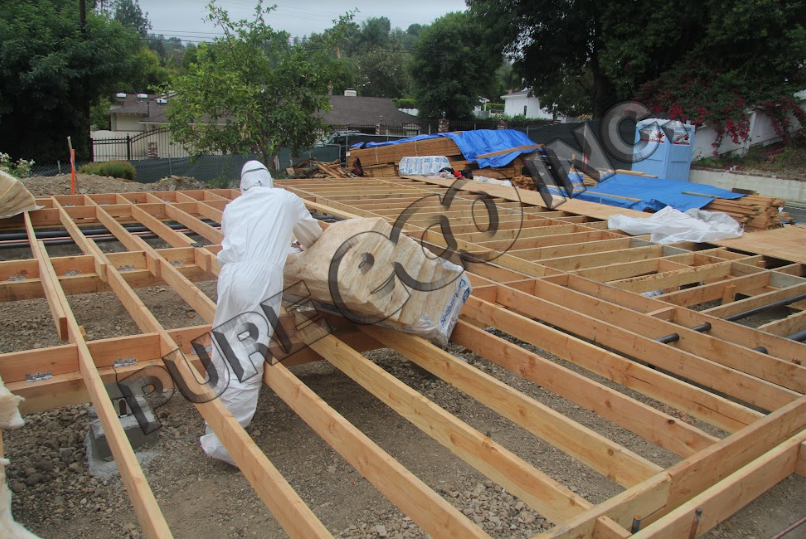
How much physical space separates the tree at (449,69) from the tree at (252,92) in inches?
768

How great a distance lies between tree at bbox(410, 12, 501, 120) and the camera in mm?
31328

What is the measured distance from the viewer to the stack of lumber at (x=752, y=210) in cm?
738

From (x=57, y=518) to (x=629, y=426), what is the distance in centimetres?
305

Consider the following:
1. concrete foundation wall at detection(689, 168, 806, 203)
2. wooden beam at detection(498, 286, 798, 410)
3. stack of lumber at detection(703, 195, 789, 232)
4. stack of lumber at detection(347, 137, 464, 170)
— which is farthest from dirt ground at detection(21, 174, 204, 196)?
concrete foundation wall at detection(689, 168, 806, 203)

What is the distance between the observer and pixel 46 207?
7.14 m

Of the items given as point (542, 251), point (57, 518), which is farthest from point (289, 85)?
point (57, 518)

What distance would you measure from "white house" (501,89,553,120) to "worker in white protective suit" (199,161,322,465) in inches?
1817

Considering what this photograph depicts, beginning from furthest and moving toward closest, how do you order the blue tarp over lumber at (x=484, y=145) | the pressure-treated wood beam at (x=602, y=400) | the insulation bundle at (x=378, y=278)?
the blue tarp over lumber at (x=484, y=145) → the insulation bundle at (x=378, y=278) → the pressure-treated wood beam at (x=602, y=400)

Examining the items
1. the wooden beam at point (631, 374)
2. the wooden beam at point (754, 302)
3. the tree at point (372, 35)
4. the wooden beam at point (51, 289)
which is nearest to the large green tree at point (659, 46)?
the wooden beam at point (754, 302)

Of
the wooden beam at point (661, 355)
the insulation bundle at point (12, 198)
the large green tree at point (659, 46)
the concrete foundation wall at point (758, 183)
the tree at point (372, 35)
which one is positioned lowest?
the wooden beam at point (661, 355)

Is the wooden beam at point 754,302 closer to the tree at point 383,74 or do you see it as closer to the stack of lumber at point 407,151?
the stack of lumber at point 407,151

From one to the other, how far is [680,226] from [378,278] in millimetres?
4869

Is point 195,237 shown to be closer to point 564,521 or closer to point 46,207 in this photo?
point 46,207

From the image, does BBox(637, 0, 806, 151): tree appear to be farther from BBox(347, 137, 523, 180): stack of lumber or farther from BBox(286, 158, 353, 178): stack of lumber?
BBox(286, 158, 353, 178): stack of lumber
